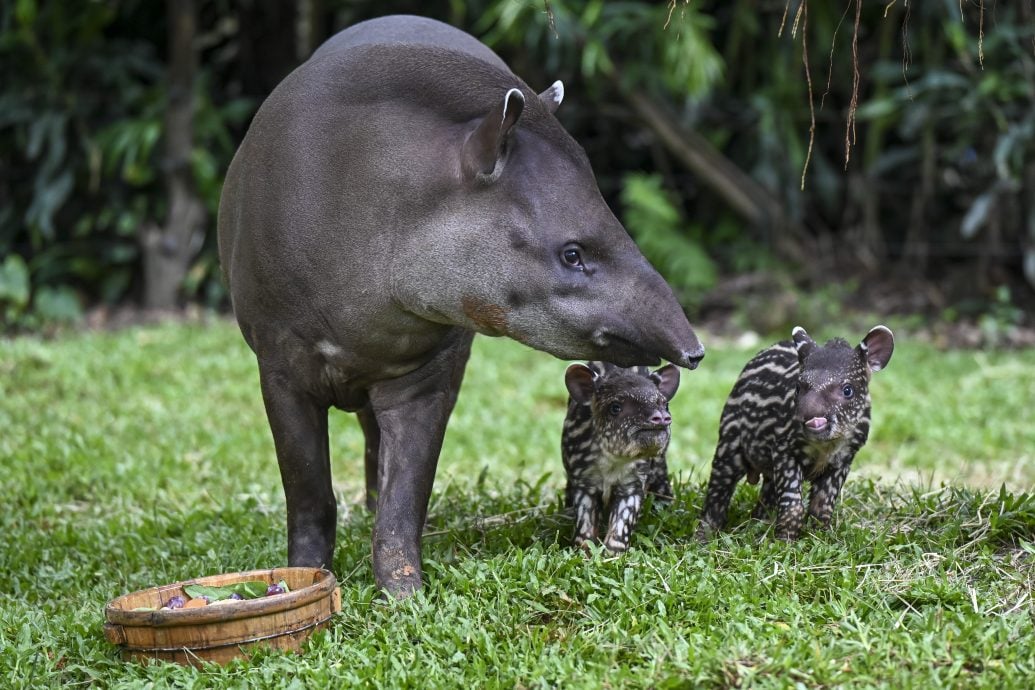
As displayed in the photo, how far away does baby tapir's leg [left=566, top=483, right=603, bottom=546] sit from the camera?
4.64 m

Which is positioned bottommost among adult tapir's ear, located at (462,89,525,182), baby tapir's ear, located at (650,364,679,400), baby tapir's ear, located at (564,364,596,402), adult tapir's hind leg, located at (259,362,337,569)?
adult tapir's hind leg, located at (259,362,337,569)

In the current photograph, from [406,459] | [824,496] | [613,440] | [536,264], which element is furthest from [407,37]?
[824,496]

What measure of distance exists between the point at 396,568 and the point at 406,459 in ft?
1.23

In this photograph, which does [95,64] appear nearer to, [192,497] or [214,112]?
[214,112]

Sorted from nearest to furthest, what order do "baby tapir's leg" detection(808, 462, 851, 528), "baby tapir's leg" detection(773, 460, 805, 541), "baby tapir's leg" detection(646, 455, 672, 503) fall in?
1. "baby tapir's leg" detection(773, 460, 805, 541)
2. "baby tapir's leg" detection(808, 462, 851, 528)
3. "baby tapir's leg" detection(646, 455, 672, 503)

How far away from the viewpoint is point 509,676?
12.4ft

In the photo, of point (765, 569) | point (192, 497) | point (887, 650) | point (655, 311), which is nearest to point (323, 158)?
point (655, 311)

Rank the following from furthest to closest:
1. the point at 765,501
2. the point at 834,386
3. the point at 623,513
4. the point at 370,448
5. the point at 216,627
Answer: the point at 370,448
the point at 765,501
the point at 623,513
the point at 834,386
the point at 216,627

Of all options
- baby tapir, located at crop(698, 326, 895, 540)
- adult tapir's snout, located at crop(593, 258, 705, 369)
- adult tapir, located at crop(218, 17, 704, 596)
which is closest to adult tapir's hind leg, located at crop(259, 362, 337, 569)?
adult tapir, located at crop(218, 17, 704, 596)

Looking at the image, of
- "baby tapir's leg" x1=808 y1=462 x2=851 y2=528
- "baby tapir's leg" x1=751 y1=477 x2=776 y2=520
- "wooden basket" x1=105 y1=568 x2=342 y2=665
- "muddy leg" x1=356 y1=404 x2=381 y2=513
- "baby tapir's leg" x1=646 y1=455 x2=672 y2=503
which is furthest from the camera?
"muddy leg" x1=356 y1=404 x2=381 y2=513

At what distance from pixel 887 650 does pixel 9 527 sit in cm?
413

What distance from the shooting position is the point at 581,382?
4.66 meters

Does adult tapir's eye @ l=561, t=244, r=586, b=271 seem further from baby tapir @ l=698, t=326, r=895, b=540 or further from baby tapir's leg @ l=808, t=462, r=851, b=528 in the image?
baby tapir's leg @ l=808, t=462, r=851, b=528

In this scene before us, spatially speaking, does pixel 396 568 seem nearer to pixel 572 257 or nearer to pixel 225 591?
pixel 225 591
